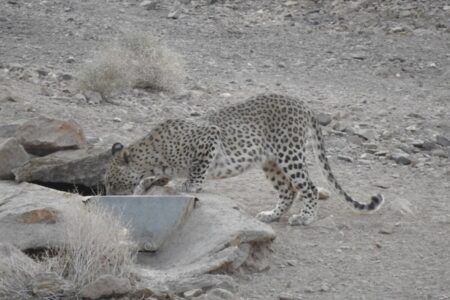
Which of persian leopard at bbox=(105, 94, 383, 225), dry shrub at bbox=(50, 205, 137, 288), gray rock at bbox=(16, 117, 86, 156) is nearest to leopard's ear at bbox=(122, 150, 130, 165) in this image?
persian leopard at bbox=(105, 94, 383, 225)

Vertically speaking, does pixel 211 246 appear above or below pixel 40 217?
below

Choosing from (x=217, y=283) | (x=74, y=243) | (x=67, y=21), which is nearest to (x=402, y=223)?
(x=217, y=283)

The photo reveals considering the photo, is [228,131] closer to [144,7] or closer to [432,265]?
[432,265]

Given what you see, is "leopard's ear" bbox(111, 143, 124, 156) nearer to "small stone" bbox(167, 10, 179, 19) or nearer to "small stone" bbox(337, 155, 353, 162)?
"small stone" bbox(337, 155, 353, 162)

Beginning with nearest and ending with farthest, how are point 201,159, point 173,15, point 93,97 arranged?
point 201,159 → point 93,97 → point 173,15

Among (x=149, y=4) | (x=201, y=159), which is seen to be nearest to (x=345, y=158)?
(x=201, y=159)

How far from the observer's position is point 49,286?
6.61m

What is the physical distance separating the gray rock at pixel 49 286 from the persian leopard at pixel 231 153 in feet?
8.61

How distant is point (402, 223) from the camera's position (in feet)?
30.6

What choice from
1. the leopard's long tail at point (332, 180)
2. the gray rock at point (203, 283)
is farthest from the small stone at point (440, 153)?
the gray rock at point (203, 283)

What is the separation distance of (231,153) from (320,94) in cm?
603

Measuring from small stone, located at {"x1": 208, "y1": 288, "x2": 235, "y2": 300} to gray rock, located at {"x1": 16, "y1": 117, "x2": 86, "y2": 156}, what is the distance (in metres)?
3.39

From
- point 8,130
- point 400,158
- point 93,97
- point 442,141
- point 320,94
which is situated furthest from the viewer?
point 320,94

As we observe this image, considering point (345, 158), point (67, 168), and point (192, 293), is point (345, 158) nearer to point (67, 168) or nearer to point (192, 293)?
point (67, 168)
